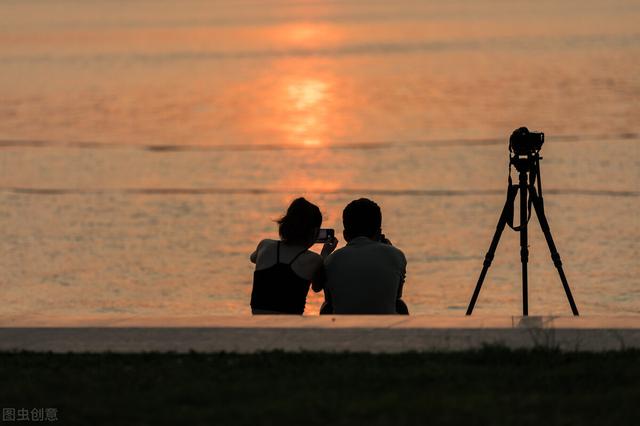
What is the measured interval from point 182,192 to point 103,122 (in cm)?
1048

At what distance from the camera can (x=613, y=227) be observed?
20.6 m

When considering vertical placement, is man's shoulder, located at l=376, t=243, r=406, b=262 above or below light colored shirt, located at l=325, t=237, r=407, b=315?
above

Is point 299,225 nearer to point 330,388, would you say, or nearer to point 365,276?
point 365,276

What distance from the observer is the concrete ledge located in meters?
7.57

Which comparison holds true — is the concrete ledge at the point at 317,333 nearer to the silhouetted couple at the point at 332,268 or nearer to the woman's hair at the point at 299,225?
the silhouetted couple at the point at 332,268

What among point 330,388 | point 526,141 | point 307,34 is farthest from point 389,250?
point 307,34

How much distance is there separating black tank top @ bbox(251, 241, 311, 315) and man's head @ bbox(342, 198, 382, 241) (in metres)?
0.27

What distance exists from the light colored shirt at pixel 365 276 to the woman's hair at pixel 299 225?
20 centimetres

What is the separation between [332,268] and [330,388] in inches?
74.1

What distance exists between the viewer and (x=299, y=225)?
8633 mm

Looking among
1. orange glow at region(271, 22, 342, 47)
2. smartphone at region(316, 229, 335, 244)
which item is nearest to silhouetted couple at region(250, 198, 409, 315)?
smartphone at region(316, 229, 335, 244)

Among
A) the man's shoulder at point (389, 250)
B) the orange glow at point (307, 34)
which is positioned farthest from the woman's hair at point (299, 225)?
the orange glow at point (307, 34)

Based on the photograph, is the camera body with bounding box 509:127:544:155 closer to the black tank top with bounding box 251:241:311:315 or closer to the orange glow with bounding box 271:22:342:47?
the black tank top with bounding box 251:241:311:315

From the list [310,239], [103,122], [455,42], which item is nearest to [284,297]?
[310,239]
